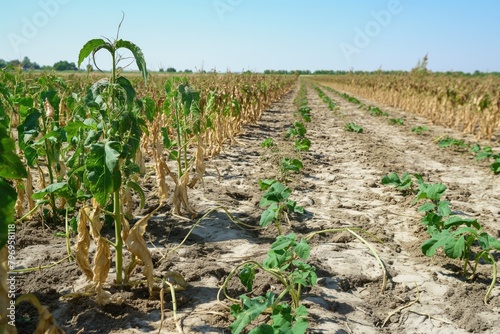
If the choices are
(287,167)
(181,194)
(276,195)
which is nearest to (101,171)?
(276,195)

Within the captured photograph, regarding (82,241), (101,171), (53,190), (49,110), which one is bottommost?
(82,241)

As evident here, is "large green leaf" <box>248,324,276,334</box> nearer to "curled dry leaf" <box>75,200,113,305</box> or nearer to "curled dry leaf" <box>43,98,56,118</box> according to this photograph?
"curled dry leaf" <box>75,200,113,305</box>

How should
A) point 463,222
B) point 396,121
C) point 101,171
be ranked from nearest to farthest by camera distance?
point 101,171 → point 463,222 → point 396,121

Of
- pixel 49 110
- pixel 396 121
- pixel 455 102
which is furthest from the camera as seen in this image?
pixel 455 102

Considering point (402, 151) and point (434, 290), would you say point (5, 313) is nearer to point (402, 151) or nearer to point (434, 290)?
point (434, 290)

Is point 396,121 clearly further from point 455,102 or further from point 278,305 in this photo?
point 278,305

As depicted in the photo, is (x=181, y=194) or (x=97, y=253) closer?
(x=97, y=253)

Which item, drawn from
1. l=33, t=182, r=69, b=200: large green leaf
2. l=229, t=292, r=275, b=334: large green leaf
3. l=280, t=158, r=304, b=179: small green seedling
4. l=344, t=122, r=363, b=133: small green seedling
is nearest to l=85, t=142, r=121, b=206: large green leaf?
→ l=33, t=182, r=69, b=200: large green leaf

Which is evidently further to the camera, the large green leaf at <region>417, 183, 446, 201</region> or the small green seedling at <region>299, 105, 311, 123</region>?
the small green seedling at <region>299, 105, 311, 123</region>

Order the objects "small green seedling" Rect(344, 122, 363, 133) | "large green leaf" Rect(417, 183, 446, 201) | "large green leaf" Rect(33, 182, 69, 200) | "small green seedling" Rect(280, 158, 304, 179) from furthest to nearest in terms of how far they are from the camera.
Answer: "small green seedling" Rect(344, 122, 363, 133) < "small green seedling" Rect(280, 158, 304, 179) < "large green leaf" Rect(417, 183, 446, 201) < "large green leaf" Rect(33, 182, 69, 200)

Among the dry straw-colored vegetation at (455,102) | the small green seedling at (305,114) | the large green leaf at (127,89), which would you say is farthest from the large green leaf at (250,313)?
the dry straw-colored vegetation at (455,102)

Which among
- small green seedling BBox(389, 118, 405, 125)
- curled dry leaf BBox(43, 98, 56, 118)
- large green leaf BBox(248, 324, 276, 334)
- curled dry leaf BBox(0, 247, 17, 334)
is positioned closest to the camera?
curled dry leaf BBox(0, 247, 17, 334)

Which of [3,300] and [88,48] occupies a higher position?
[88,48]

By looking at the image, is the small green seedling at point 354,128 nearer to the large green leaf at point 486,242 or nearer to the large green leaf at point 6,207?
the large green leaf at point 486,242
